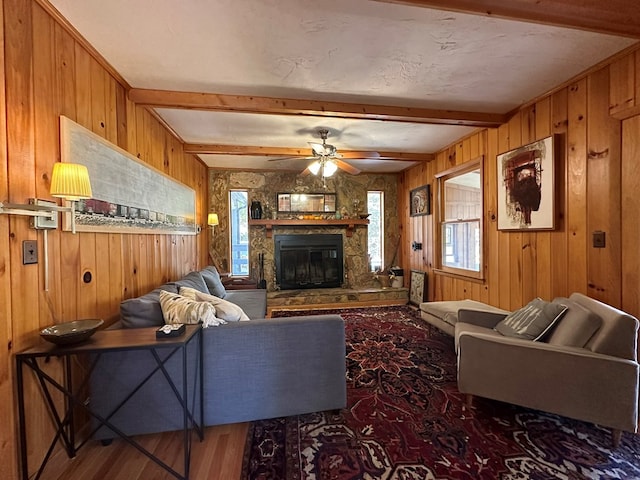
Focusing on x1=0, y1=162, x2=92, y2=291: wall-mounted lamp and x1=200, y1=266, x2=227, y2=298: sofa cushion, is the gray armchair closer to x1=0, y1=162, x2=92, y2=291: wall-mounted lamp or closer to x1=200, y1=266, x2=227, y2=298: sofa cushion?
x1=0, y1=162, x2=92, y2=291: wall-mounted lamp

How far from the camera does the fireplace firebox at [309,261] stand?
211 inches

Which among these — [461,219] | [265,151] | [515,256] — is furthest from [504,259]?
[265,151]

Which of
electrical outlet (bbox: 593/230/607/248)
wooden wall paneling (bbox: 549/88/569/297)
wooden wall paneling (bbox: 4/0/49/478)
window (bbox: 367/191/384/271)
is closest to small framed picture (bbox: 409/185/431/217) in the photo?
window (bbox: 367/191/384/271)

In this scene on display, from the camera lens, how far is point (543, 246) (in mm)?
2695

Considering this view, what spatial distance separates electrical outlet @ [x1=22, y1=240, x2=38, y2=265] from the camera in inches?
56.4

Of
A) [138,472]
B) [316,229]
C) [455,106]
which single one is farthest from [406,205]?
[138,472]

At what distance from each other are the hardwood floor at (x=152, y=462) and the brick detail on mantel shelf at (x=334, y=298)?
2945 millimetres

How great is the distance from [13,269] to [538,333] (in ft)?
10.7

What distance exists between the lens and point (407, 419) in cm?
192

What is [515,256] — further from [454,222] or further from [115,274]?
[115,274]

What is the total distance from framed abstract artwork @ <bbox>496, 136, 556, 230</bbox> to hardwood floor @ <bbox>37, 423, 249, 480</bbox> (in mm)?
3157

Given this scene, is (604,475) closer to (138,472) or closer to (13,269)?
(138,472)

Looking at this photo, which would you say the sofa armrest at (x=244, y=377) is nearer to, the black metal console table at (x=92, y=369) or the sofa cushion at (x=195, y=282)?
the black metal console table at (x=92, y=369)

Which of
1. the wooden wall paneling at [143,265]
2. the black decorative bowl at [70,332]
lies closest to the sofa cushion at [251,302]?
the wooden wall paneling at [143,265]
